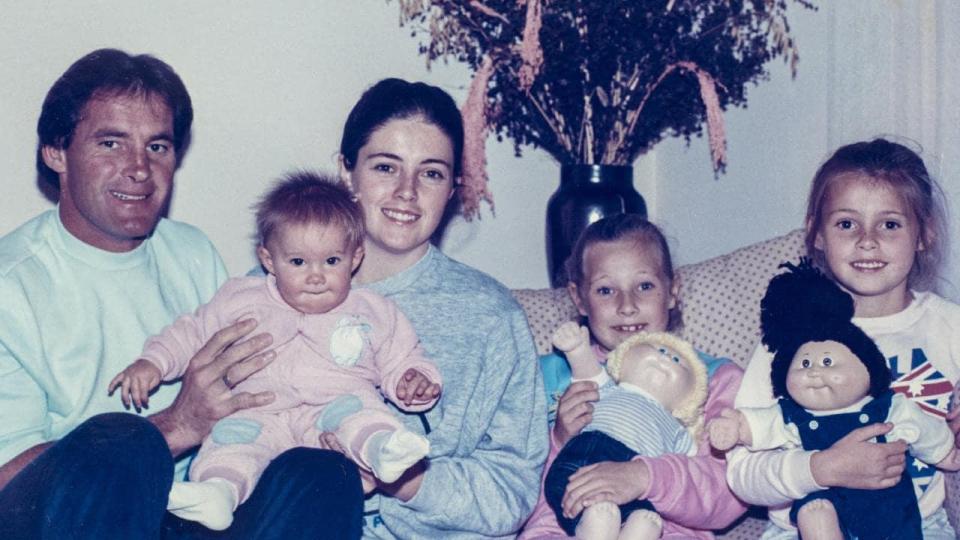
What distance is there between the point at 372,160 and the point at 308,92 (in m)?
0.81

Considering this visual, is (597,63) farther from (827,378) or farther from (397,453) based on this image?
(397,453)

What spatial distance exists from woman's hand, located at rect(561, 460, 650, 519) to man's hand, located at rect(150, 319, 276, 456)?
562mm

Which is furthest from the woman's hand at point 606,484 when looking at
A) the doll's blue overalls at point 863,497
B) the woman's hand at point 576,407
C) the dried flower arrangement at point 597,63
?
the dried flower arrangement at point 597,63

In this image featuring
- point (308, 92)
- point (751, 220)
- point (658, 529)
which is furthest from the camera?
point (751, 220)

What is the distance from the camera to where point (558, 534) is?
211 centimetres

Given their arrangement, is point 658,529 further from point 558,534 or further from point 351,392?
point 351,392

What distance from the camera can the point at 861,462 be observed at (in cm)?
187

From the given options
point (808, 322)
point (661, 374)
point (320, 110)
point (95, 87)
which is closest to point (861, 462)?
point (808, 322)

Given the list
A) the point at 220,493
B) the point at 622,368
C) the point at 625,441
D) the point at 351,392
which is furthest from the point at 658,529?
the point at 220,493

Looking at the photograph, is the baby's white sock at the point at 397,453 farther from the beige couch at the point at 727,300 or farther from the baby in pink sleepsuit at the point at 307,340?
the beige couch at the point at 727,300

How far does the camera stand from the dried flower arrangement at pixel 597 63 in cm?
282

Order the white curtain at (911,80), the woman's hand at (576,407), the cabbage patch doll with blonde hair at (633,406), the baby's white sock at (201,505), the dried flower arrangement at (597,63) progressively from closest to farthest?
1. the baby's white sock at (201,505)
2. the cabbage patch doll with blonde hair at (633,406)
3. the woman's hand at (576,407)
4. the white curtain at (911,80)
5. the dried flower arrangement at (597,63)

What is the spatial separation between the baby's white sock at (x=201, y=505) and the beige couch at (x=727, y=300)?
1015 mm

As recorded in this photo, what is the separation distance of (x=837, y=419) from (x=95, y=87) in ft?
4.97
